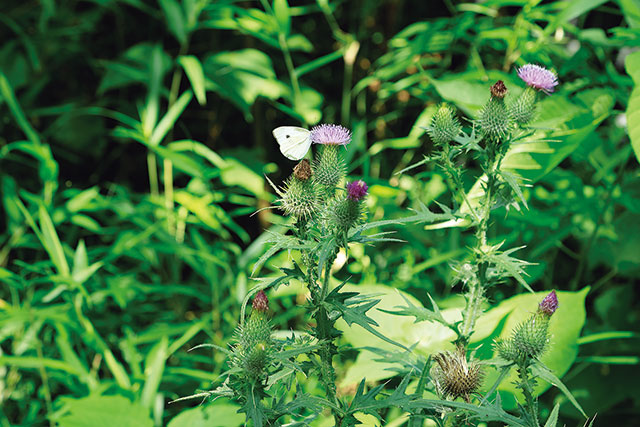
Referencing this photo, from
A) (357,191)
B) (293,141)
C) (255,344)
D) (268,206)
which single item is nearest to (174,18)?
(268,206)

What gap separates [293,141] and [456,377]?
0.47m

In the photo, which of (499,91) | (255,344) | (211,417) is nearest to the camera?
(255,344)

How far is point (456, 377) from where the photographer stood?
2.82 ft

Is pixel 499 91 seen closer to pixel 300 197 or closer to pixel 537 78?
pixel 537 78

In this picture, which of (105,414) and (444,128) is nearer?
(444,128)

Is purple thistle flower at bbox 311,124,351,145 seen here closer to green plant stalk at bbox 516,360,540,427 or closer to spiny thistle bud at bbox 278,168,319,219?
spiny thistle bud at bbox 278,168,319,219

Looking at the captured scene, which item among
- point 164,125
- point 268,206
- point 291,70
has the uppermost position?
point 291,70

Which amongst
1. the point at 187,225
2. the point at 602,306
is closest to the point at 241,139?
the point at 187,225

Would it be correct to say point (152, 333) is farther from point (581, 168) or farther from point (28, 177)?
point (581, 168)

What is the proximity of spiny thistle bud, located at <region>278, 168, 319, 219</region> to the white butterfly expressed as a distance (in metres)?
0.03

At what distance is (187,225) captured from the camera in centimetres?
242

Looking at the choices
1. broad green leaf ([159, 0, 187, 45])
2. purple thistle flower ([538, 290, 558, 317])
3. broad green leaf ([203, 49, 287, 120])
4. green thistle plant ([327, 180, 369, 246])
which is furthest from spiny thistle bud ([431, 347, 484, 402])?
broad green leaf ([159, 0, 187, 45])

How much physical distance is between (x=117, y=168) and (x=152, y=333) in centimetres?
153

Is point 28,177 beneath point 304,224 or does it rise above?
beneath
